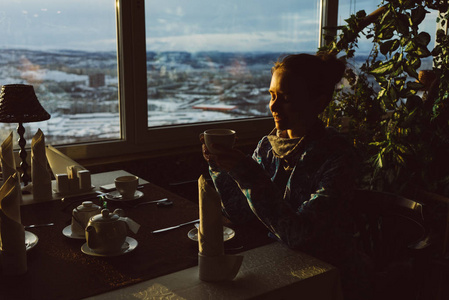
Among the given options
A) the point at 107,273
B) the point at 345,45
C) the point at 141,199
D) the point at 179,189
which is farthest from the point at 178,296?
the point at 345,45

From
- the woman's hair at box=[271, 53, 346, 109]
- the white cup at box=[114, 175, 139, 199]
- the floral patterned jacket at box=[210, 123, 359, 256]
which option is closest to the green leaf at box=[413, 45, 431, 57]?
the woman's hair at box=[271, 53, 346, 109]

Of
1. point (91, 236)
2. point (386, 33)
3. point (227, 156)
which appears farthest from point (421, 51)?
point (91, 236)

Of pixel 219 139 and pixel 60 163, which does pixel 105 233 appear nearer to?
pixel 219 139

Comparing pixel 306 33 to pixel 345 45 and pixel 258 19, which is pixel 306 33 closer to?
pixel 258 19

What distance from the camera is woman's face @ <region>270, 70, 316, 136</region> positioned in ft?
4.62

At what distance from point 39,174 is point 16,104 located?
0.35 metres

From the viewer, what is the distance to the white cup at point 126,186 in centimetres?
174

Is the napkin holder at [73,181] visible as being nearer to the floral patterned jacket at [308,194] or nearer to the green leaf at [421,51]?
the floral patterned jacket at [308,194]

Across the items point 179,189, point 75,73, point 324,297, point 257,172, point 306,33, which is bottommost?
point 179,189

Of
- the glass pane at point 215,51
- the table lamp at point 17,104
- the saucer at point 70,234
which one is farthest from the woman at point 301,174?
the glass pane at point 215,51

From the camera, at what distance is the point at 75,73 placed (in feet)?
8.13

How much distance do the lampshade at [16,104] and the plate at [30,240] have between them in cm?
72

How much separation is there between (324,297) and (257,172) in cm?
36

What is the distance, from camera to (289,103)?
4.63ft
